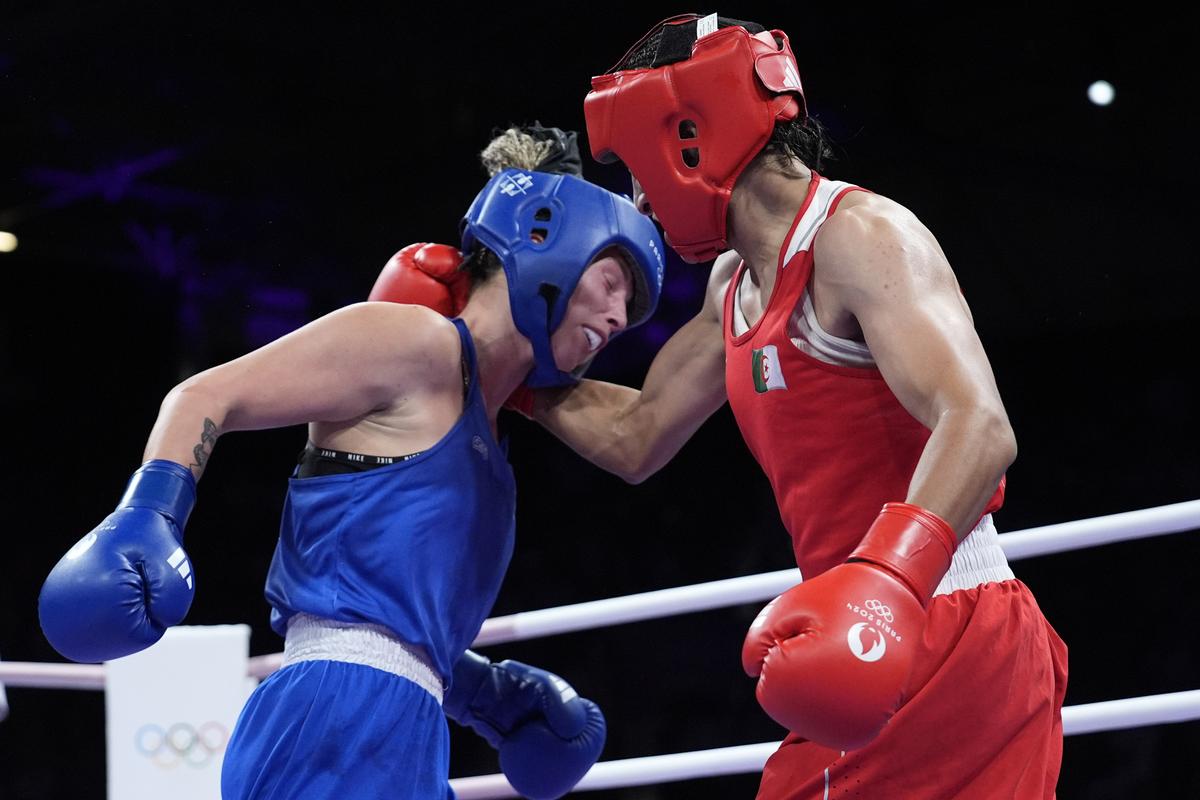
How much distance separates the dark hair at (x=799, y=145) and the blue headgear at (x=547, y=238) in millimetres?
410

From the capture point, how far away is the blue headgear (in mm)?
2086

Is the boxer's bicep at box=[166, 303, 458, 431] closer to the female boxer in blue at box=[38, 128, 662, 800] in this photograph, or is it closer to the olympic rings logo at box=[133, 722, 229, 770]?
the female boxer in blue at box=[38, 128, 662, 800]

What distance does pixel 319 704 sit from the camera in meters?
1.78

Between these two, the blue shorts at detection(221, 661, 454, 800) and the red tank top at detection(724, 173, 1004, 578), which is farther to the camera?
the blue shorts at detection(221, 661, 454, 800)

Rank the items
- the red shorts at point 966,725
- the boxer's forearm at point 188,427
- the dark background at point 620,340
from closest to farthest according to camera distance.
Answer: the red shorts at point 966,725
the boxer's forearm at point 188,427
the dark background at point 620,340

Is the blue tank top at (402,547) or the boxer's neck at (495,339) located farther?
the boxer's neck at (495,339)

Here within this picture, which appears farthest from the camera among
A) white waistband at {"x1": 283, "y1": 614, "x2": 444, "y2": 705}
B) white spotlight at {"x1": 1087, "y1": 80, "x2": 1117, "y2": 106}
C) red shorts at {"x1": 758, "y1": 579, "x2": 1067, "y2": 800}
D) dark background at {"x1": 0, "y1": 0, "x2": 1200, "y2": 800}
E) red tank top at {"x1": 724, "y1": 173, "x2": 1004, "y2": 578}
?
white spotlight at {"x1": 1087, "y1": 80, "x2": 1117, "y2": 106}

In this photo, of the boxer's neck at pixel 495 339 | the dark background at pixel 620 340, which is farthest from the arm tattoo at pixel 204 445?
the dark background at pixel 620 340

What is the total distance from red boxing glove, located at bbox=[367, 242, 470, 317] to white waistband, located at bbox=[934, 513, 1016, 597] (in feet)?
3.15

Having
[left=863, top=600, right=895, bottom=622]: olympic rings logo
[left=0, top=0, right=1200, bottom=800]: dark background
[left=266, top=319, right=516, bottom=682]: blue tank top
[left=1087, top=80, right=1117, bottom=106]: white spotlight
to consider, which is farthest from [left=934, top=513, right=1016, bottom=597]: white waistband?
[left=1087, top=80, right=1117, bottom=106]: white spotlight

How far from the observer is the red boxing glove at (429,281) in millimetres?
2162

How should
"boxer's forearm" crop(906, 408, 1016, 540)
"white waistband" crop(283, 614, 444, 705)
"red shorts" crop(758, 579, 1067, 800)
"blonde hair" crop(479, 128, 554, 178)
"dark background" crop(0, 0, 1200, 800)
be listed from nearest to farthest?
"boxer's forearm" crop(906, 408, 1016, 540)
"red shorts" crop(758, 579, 1067, 800)
"white waistband" crop(283, 614, 444, 705)
"blonde hair" crop(479, 128, 554, 178)
"dark background" crop(0, 0, 1200, 800)

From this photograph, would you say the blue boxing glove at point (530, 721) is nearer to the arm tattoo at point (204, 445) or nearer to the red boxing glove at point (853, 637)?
the arm tattoo at point (204, 445)

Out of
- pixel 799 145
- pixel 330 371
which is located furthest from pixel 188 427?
pixel 799 145
